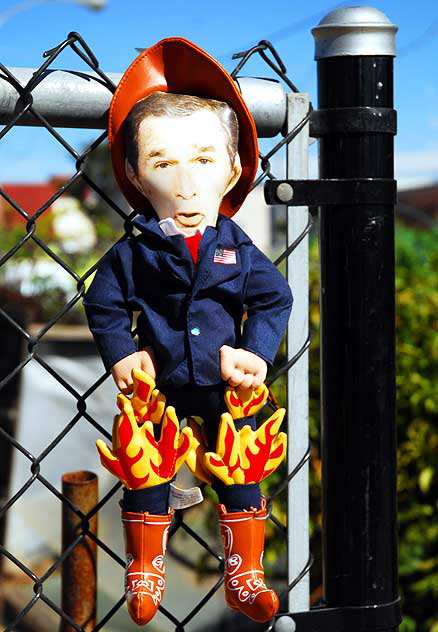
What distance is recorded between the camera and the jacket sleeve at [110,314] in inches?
38.0

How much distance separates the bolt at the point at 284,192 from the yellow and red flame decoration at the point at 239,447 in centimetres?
29

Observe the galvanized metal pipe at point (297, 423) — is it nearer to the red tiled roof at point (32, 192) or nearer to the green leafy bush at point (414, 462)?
the green leafy bush at point (414, 462)

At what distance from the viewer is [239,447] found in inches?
38.5

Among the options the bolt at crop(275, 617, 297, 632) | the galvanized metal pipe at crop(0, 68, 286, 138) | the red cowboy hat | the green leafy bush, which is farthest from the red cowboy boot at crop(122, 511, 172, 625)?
the green leafy bush

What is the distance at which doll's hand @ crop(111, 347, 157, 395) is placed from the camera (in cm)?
96

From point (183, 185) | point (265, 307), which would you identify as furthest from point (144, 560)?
point (183, 185)

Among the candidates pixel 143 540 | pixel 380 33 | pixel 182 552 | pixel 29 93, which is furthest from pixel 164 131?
pixel 182 552

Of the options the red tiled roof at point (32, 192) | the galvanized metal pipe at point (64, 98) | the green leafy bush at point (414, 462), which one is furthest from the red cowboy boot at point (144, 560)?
the red tiled roof at point (32, 192)

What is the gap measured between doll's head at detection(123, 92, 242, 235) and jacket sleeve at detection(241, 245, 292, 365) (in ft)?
0.27

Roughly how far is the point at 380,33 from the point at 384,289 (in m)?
0.33

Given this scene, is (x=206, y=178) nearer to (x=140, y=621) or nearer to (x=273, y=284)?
(x=273, y=284)

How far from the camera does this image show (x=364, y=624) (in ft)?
3.79

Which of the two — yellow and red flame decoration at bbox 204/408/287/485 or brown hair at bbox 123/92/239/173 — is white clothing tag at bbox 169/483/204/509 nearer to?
yellow and red flame decoration at bbox 204/408/287/485

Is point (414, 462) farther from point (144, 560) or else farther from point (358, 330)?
point (144, 560)
